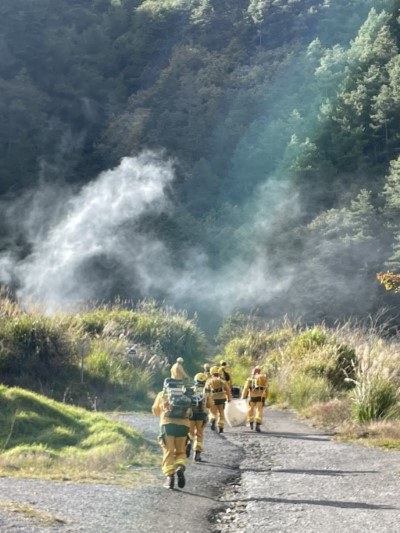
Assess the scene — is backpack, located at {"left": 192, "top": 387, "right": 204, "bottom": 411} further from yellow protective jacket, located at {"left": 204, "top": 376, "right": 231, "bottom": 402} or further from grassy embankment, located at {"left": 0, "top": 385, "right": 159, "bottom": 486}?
yellow protective jacket, located at {"left": 204, "top": 376, "right": 231, "bottom": 402}

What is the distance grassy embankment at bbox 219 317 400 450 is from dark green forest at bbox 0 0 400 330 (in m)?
15.4

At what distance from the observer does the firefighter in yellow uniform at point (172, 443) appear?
1024cm

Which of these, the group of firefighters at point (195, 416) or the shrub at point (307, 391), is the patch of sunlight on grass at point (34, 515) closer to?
the group of firefighters at point (195, 416)

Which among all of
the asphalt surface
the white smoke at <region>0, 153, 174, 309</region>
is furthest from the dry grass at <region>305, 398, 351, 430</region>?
the white smoke at <region>0, 153, 174, 309</region>

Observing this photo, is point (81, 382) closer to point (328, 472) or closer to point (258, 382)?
point (258, 382)

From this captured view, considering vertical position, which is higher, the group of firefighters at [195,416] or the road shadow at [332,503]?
the group of firefighters at [195,416]

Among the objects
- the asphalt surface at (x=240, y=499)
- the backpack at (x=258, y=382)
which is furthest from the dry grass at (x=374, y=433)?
the backpack at (x=258, y=382)

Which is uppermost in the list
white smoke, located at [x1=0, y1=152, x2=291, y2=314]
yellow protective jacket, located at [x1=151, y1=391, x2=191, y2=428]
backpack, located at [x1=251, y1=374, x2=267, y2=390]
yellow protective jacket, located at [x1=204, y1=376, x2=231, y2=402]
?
white smoke, located at [x1=0, y1=152, x2=291, y2=314]

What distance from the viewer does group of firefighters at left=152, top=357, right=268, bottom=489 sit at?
407 inches

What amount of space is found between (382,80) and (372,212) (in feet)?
44.6

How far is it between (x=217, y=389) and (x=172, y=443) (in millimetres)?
5224

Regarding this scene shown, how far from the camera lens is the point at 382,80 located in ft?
193

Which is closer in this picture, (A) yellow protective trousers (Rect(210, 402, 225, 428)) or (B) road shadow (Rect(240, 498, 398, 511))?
(B) road shadow (Rect(240, 498, 398, 511))

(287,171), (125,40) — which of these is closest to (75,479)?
(287,171)
